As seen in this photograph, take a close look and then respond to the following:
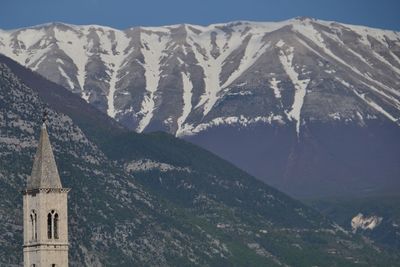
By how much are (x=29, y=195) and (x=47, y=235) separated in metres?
3.15

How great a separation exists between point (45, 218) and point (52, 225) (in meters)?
0.94

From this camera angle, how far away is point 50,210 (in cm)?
18950

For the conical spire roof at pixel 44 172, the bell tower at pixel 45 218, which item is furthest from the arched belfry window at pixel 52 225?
the conical spire roof at pixel 44 172

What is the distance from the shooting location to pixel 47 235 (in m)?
189

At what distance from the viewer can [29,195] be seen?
621 feet

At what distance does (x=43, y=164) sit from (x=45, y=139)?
2064 millimetres

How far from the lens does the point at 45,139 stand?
7554 inches

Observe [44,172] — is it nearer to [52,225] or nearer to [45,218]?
[45,218]

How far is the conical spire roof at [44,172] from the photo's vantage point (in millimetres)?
189750

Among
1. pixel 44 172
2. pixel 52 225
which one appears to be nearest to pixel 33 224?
pixel 52 225

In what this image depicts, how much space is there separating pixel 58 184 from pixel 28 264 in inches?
243

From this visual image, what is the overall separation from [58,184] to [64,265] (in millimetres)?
5936

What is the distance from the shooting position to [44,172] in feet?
625

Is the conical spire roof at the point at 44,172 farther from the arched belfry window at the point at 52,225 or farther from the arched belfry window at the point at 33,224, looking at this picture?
the arched belfry window at the point at 52,225
